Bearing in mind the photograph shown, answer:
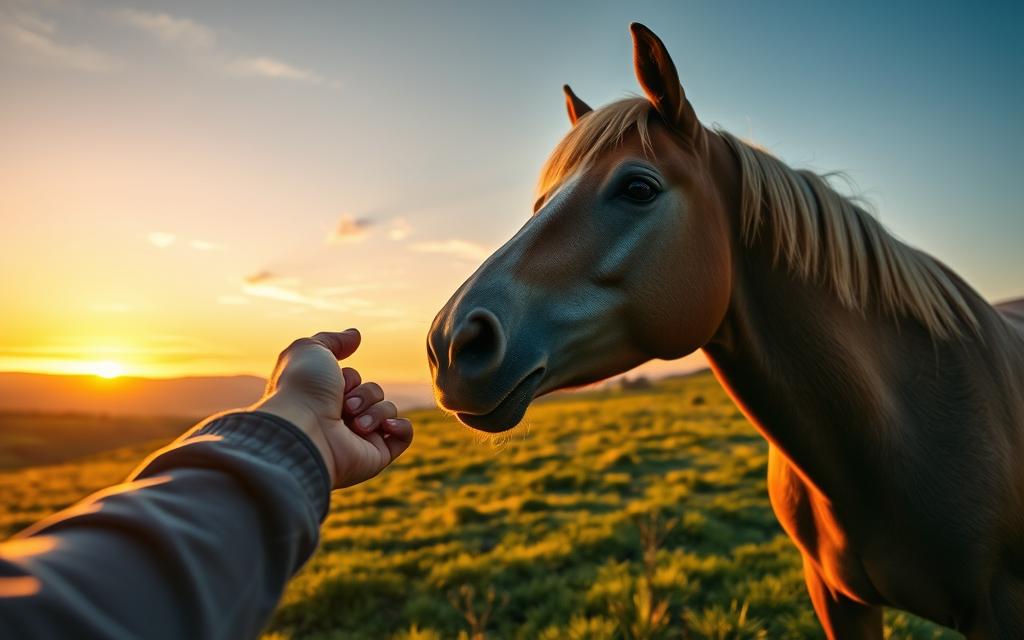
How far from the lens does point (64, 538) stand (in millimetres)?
731

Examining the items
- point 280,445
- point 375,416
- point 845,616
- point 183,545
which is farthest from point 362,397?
point 845,616

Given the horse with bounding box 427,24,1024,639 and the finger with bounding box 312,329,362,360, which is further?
the horse with bounding box 427,24,1024,639

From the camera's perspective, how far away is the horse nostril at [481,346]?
1.69 metres

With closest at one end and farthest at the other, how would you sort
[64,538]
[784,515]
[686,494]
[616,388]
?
1. [64,538]
2. [784,515]
3. [686,494]
4. [616,388]

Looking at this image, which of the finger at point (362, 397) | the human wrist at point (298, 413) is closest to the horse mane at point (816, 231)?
the finger at point (362, 397)

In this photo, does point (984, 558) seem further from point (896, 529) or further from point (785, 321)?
point (785, 321)

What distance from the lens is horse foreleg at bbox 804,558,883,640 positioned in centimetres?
259

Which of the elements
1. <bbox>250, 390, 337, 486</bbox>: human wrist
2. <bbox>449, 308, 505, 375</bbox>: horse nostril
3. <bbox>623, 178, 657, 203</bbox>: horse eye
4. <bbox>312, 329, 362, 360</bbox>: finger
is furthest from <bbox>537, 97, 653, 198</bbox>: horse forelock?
<bbox>250, 390, 337, 486</bbox>: human wrist

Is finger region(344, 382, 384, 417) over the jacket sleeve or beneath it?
over

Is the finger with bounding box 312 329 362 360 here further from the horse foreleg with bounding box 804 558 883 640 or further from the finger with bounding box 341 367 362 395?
the horse foreleg with bounding box 804 558 883 640

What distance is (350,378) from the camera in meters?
1.75

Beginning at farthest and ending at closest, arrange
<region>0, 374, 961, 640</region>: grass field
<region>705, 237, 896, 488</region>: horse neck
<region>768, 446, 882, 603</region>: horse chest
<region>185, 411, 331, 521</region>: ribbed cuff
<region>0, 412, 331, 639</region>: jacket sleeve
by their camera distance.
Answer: <region>0, 374, 961, 640</region>: grass field
<region>768, 446, 882, 603</region>: horse chest
<region>705, 237, 896, 488</region>: horse neck
<region>185, 411, 331, 521</region>: ribbed cuff
<region>0, 412, 331, 639</region>: jacket sleeve

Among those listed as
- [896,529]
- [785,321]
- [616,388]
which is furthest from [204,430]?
[616,388]

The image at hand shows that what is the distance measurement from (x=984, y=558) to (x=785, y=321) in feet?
3.50
